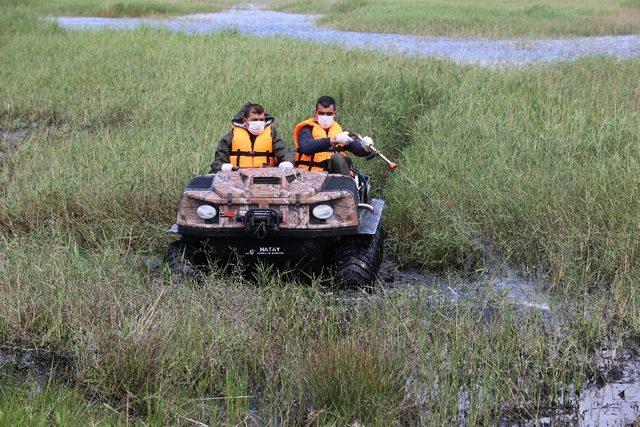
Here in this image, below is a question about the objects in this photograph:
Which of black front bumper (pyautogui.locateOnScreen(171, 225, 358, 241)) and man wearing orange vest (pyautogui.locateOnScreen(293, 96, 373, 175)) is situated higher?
man wearing orange vest (pyautogui.locateOnScreen(293, 96, 373, 175))

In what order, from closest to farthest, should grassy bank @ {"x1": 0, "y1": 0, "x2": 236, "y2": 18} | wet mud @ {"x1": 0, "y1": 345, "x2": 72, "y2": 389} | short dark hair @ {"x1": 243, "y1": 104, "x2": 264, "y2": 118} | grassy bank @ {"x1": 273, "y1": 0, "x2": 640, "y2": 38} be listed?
wet mud @ {"x1": 0, "y1": 345, "x2": 72, "y2": 389} < short dark hair @ {"x1": 243, "y1": 104, "x2": 264, "y2": 118} < grassy bank @ {"x1": 273, "y1": 0, "x2": 640, "y2": 38} < grassy bank @ {"x1": 0, "y1": 0, "x2": 236, "y2": 18}

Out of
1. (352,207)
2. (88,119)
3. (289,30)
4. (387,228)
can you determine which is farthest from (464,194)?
(289,30)

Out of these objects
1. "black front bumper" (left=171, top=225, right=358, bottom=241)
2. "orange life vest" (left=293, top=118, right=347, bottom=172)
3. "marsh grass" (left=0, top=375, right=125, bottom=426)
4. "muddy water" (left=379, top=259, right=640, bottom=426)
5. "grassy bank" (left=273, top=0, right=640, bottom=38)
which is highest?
"orange life vest" (left=293, top=118, right=347, bottom=172)

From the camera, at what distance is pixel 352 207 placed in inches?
246

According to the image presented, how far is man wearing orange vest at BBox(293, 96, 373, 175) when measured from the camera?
7270mm

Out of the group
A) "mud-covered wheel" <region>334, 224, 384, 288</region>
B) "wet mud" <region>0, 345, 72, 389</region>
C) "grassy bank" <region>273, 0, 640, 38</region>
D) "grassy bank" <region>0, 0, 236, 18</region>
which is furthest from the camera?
"grassy bank" <region>0, 0, 236, 18</region>

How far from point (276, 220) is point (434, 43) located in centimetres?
1716

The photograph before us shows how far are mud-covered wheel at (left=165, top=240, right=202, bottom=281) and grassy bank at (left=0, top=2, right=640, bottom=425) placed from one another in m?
0.14

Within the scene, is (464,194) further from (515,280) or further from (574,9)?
(574,9)

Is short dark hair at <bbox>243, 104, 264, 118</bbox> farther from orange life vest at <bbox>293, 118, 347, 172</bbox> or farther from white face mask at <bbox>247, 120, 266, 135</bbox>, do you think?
orange life vest at <bbox>293, 118, 347, 172</bbox>

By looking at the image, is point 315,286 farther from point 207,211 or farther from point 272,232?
point 207,211

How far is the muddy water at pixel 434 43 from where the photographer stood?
17655 mm

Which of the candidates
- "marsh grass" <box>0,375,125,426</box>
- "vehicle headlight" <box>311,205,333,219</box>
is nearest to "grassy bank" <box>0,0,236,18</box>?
"vehicle headlight" <box>311,205,333,219</box>

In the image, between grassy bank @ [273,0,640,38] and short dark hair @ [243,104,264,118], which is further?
grassy bank @ [273,0,640,38]
